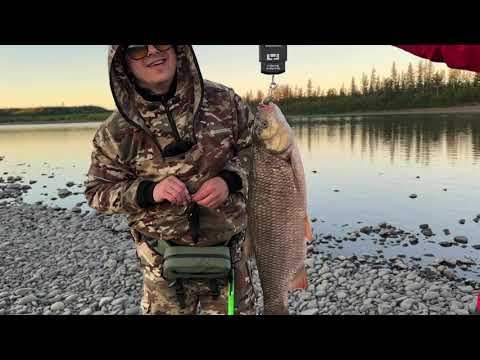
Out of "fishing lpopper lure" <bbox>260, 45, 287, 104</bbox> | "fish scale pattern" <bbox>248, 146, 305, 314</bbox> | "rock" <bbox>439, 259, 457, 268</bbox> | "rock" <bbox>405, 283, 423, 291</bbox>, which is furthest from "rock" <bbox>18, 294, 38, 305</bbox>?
"rock" <bbox>439, 259, 457, 268</bbox>

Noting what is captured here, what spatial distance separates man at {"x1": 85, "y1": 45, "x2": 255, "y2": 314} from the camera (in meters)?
2.43

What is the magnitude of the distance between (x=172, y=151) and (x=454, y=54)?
1.45m

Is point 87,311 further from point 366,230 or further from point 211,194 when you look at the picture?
point 366,230

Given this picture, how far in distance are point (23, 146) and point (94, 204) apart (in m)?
36.0

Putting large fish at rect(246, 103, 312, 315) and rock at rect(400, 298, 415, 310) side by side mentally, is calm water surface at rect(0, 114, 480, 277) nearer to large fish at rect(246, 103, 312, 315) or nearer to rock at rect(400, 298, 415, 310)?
large fish at rect(246, 103, 312, 315)

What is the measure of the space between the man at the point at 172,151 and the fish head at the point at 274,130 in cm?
38

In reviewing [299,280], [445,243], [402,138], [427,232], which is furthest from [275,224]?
[402,138]

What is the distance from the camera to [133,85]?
2.51 metres

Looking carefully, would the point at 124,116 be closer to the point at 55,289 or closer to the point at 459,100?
the point at 55,289

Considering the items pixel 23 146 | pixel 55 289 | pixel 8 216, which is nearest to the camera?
pixel 55 289

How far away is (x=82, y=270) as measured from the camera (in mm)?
8594

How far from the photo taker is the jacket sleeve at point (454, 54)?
163 centimetres

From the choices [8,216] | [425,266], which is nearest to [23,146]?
[8,216]

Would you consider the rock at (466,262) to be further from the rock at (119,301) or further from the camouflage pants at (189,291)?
the camouflage pants at (189,291)
